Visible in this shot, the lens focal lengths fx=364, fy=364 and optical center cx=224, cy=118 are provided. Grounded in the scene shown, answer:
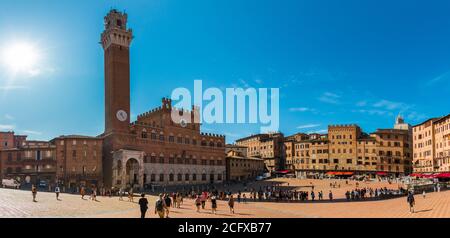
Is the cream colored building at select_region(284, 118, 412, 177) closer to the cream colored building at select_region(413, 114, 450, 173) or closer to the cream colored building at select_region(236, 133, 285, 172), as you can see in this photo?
the cream colored building at select_region(236, 133, 285, 172)

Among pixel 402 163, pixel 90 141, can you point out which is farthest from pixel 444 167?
pixel 90 141

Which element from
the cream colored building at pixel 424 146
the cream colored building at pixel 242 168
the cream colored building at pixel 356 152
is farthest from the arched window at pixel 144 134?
the cream colored building at pixel 424 146

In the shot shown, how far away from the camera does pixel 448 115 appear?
70.0 metres

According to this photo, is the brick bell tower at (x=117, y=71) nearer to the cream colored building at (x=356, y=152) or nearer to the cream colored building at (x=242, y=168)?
the cream colored building at (x=242, y=168)

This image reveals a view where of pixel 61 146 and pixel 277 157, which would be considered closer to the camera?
pixel 61 146

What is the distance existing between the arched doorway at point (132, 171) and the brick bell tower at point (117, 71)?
533 cm

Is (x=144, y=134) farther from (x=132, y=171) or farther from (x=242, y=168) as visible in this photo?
(x=242, y=168)

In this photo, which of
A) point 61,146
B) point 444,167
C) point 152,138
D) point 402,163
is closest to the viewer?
point 61,146

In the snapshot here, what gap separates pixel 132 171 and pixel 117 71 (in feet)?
57.1

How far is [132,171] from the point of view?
198 feet

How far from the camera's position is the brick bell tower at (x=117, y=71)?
202 ft

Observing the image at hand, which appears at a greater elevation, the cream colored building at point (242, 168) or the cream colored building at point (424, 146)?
the cream colored building at point (424, 146)
